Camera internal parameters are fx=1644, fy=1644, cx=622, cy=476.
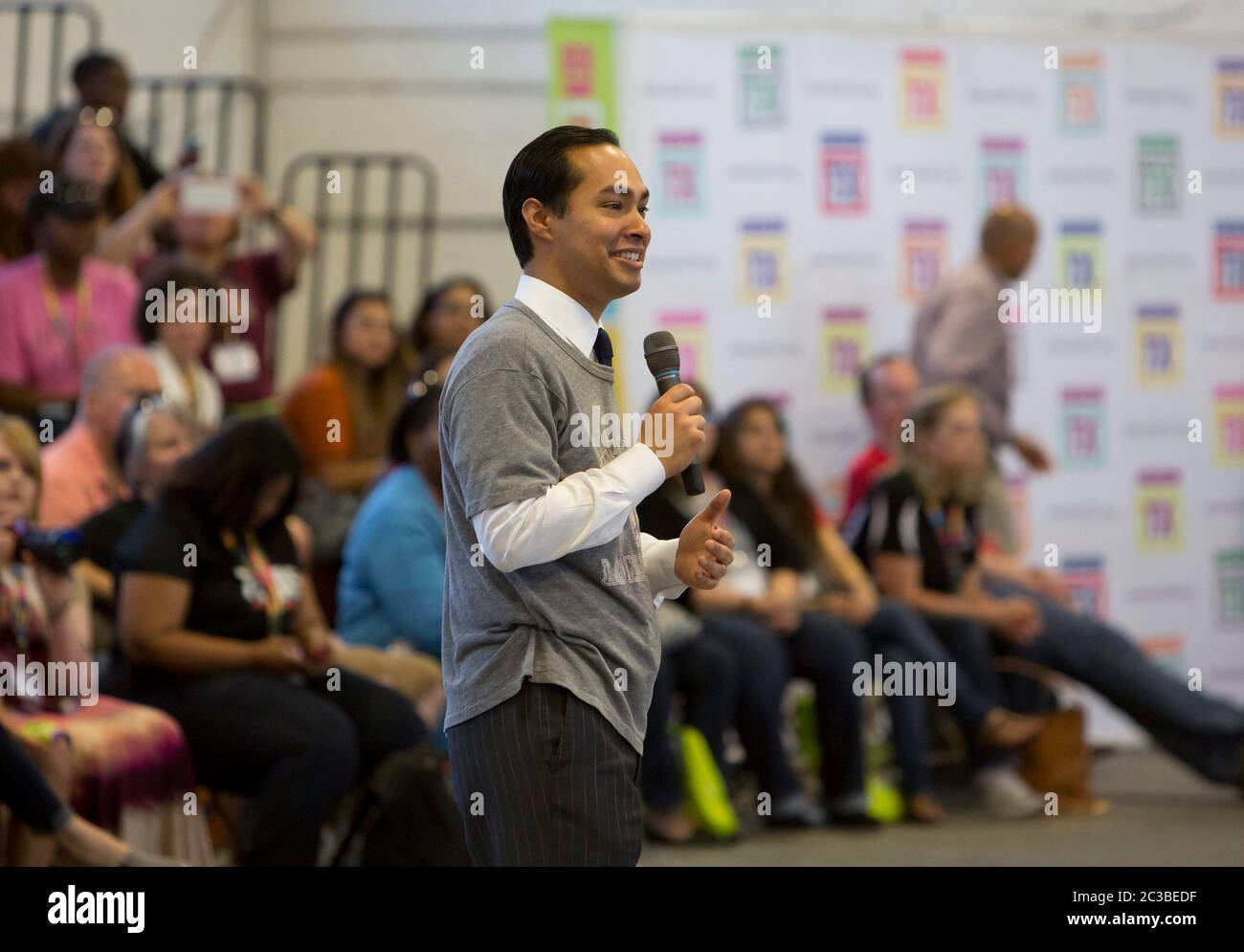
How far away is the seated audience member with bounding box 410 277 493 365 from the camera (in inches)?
197

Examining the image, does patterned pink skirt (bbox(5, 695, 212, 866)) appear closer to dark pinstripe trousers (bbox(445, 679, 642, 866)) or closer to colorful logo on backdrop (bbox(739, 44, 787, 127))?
dark pinstripe trousers (bbox(445, 679, 642, 866))

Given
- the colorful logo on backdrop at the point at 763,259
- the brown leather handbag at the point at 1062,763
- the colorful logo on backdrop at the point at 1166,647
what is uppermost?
the colorful logo on backdrop at the point at 763,259

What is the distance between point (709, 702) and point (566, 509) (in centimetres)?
282

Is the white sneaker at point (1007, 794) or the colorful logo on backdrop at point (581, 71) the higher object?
the colorful logo on backdrop at point (581, 71)

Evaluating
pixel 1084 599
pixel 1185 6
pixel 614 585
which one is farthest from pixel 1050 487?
pixel 614 585

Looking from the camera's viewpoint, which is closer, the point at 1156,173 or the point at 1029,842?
the point at 1029,842

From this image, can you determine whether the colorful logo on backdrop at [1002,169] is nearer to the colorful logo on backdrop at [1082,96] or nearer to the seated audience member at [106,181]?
the colorful logo on backdrop at [1082,96]

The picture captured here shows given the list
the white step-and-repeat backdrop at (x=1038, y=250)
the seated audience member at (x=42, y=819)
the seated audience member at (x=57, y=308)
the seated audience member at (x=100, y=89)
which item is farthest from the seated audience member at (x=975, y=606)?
the seated audience member at (x=100, y=89)

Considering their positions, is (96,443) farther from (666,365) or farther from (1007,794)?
(1007,794)

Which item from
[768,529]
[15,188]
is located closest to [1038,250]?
[768,529]

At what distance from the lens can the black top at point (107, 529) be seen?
3.96 m

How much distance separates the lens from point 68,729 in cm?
337

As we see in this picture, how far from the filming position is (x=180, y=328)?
4.77 metres

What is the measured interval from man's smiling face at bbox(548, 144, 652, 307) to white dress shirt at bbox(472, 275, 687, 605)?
48mm
